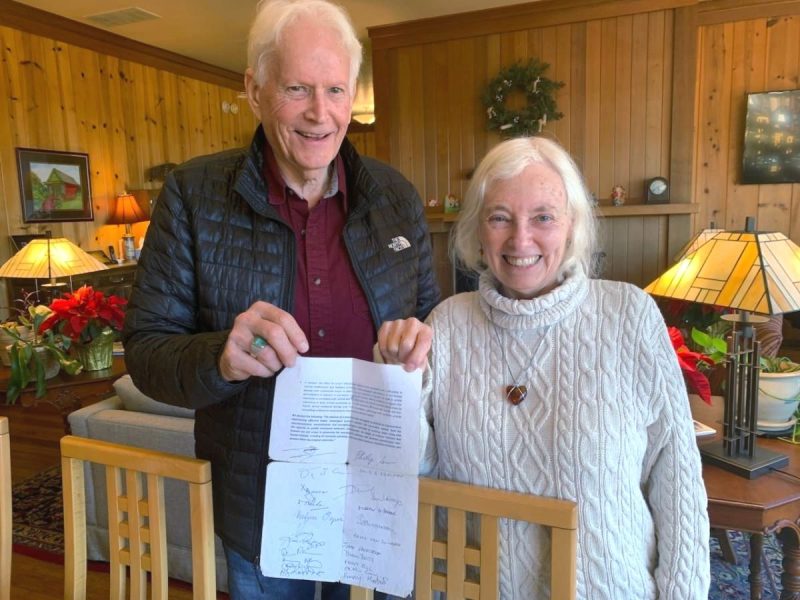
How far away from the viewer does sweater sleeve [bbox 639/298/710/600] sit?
97 centimetres

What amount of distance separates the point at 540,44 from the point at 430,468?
4853 millimetres

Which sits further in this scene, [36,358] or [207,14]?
[207,14]

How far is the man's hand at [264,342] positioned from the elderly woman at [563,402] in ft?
0.44

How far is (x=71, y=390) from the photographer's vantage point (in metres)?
2.71

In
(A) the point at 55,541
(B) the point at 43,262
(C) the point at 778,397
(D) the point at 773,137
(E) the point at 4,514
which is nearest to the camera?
(E) the point at 4,514

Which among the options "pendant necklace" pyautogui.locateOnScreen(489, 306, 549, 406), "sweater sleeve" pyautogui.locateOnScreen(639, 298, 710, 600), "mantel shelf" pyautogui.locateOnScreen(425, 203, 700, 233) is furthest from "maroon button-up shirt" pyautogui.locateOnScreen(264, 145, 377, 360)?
"mantel shelf" pyautogui.locateOnScreen(425, 203, 700, 233)

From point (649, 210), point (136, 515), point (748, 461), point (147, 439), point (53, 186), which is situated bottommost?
point (147, 439)

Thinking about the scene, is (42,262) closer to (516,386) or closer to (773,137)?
(516,386)

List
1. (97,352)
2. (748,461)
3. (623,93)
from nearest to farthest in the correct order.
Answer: (748,461), (97,352), (623,93)

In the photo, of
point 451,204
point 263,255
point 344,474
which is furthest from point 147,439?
point 451,204

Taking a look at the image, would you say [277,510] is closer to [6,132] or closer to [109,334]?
[109,334]

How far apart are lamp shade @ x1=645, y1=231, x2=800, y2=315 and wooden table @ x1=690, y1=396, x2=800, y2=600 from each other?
41 cm

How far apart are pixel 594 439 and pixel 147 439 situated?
170 cm

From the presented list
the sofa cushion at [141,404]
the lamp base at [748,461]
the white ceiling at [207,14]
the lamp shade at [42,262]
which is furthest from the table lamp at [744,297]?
the white ceiling at [207,14]
